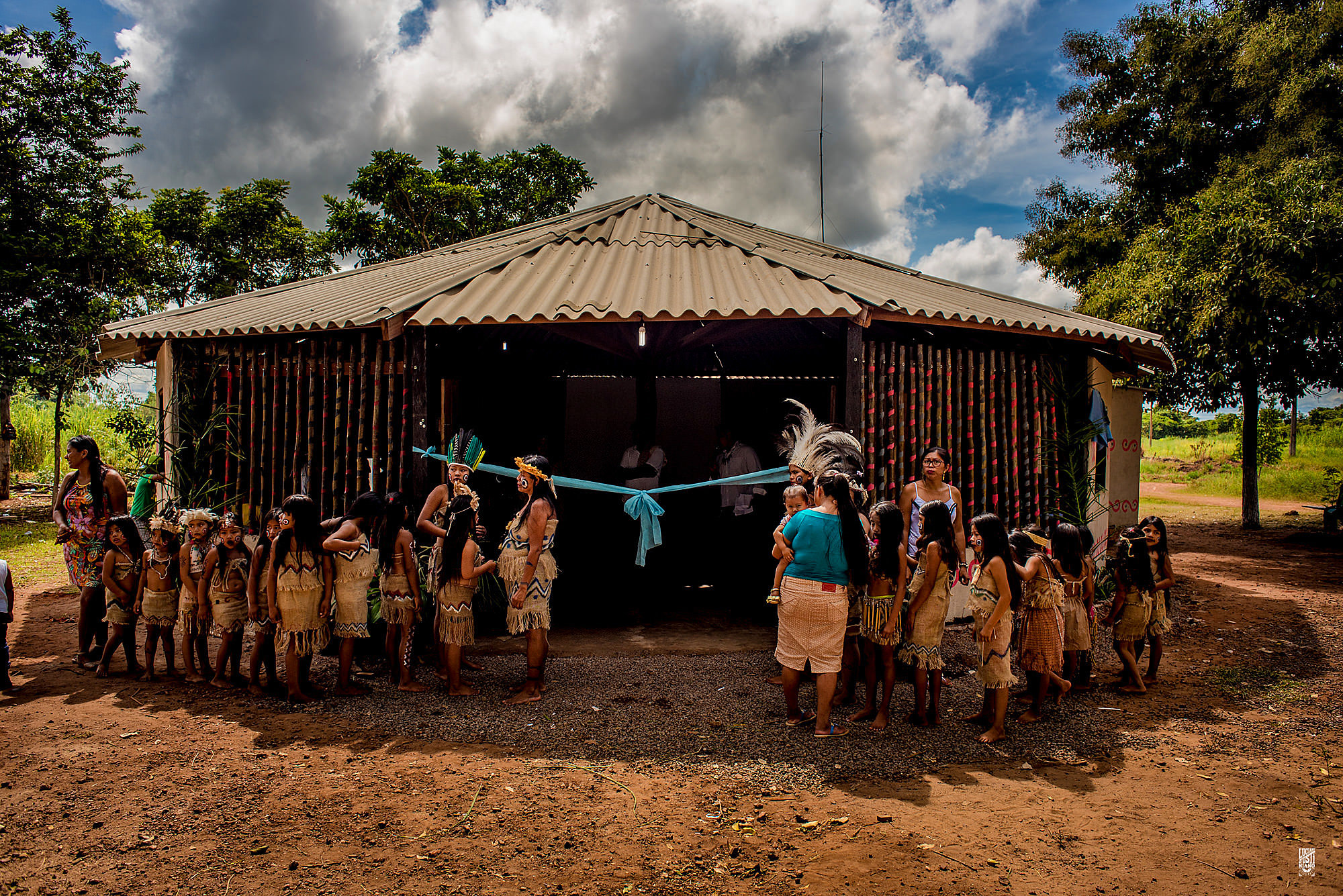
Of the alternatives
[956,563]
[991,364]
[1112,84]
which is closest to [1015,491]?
[991,364]

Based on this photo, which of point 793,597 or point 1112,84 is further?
point 1112,84

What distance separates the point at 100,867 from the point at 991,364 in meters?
6.63

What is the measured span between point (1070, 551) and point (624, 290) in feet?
12.3

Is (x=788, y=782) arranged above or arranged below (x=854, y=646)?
below

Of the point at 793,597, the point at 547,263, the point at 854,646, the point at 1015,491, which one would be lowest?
the point at 854,646

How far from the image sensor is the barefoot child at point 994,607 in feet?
13.2

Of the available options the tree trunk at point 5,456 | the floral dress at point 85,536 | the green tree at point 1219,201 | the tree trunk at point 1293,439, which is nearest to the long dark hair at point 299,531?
the floral dress at point 85,536

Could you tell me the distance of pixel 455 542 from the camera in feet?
15.0

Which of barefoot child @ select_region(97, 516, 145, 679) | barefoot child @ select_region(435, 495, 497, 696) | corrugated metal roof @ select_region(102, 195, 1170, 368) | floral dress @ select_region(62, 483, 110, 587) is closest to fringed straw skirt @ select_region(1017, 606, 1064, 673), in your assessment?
corrugated metal roof @ select_region(102, 195, 1170, 368)

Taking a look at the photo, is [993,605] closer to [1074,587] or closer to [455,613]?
[1074,587]

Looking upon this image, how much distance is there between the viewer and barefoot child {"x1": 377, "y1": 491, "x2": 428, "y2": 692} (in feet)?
15.5

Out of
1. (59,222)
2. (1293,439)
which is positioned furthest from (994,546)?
(1293,439)

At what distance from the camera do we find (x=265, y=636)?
4.64 m

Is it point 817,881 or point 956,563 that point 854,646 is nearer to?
point 956,563
